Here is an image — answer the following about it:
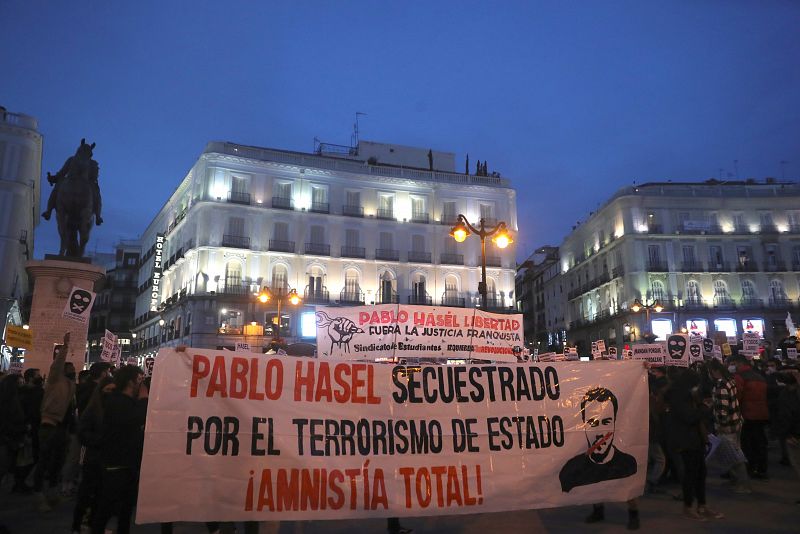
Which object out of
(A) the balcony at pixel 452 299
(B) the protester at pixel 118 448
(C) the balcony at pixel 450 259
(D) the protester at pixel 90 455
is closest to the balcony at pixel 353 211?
(C) the balcony at pixel 450 259

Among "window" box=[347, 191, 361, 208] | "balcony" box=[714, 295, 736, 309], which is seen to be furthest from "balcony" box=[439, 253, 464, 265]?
"balcony" box=[714, 295, 736, 309]

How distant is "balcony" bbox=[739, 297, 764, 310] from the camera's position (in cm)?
4672

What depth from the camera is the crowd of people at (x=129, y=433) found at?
527cm

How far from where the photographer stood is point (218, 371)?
529cm

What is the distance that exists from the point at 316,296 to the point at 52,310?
30003 millimetres

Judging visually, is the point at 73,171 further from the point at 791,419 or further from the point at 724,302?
the point at 724,302

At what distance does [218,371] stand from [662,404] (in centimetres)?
658

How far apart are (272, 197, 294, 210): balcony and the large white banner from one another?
1546 inches

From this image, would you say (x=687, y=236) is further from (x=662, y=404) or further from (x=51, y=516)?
(x=51, y=516)

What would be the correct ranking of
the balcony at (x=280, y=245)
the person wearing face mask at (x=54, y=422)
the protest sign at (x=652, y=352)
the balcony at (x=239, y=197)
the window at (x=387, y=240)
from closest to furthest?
the person wearing face mask at (x=54, y=422) → the protest sign at (x=652, y=352) → the balcony at (x=239, y=197) → the balcony at (x=280, y=245) → the window at (x=387, y=240)

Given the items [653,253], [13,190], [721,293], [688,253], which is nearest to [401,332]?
[13,190]

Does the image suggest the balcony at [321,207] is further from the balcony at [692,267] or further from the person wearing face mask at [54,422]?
the person wearing face mask at [54,422]

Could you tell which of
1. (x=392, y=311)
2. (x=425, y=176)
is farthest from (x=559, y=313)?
(x=392, y=311)

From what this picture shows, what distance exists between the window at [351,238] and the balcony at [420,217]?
4889 mm
